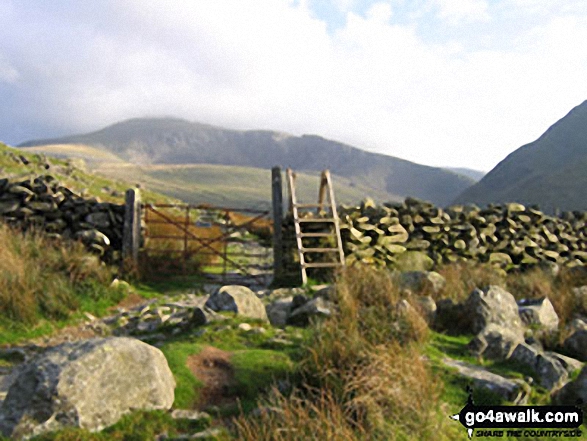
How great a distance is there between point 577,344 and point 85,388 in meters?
5.75

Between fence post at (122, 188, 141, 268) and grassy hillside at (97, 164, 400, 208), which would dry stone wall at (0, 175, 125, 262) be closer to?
fence post at (122, 188, 141, 268)

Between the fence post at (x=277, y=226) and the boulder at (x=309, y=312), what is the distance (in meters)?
4.57

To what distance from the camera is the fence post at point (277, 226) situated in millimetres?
11898

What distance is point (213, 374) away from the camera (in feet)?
16.1

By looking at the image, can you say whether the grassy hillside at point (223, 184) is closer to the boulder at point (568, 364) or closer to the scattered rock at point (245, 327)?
the scattered rock at point (245, 327)

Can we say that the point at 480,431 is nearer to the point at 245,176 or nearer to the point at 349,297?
the point at 349,297

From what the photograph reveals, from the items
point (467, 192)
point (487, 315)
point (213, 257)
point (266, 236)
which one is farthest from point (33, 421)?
point (467, 192)

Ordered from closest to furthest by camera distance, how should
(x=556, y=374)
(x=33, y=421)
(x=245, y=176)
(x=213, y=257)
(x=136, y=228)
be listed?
(x=33, y=421)
(x=556, y=374)
(x=136, y=228)
(x=213, y=257)
(x=245, y=176)

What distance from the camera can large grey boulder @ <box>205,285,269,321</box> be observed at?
716 cm

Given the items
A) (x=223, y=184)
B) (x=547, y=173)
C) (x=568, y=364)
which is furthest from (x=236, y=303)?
(x=223, y=184)

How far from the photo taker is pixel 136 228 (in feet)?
36.6

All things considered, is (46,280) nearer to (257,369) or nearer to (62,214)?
(62,214)

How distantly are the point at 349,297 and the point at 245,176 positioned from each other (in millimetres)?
175707

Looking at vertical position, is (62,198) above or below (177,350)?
above
